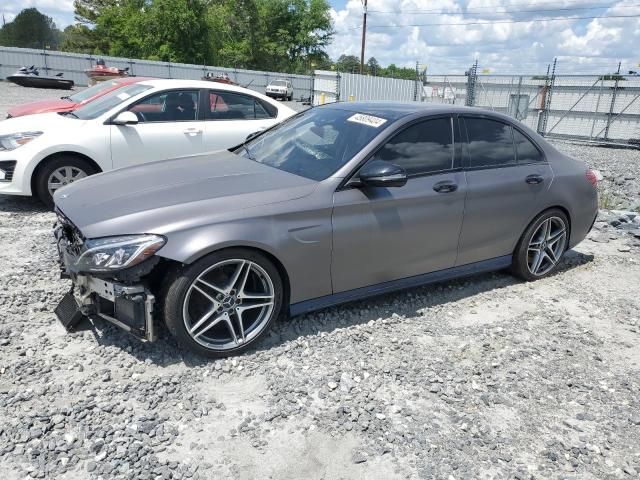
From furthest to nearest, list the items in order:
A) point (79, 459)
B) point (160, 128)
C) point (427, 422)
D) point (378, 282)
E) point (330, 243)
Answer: point (160, 128) → point (378, 282) → point (330, 243) → point (427, 422) → point (79, 459)

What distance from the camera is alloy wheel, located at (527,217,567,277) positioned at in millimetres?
5059

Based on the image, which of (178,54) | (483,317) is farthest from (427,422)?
(178,54)

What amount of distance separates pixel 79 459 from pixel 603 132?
731 inches

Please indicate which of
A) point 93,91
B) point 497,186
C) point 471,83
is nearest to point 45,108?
point 93,91

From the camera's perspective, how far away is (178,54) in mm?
44812

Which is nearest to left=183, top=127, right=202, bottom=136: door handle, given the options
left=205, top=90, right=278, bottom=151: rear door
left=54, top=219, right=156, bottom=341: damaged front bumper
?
left=205, top=90, right=278, bottom=151: rear door

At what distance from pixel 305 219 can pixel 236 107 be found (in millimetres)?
4386

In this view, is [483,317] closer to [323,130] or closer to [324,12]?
[323,130]

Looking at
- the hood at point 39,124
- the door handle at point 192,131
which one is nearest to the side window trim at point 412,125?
the door handle at point 192,131

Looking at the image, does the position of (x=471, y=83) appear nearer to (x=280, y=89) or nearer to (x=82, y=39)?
(x=280, y=89)

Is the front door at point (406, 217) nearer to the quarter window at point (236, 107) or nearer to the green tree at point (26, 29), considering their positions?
the quarter window at point (236, 107)

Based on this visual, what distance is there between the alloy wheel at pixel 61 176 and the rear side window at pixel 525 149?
16.3ft

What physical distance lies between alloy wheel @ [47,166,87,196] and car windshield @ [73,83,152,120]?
0.74 m

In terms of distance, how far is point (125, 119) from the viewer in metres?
6.44
